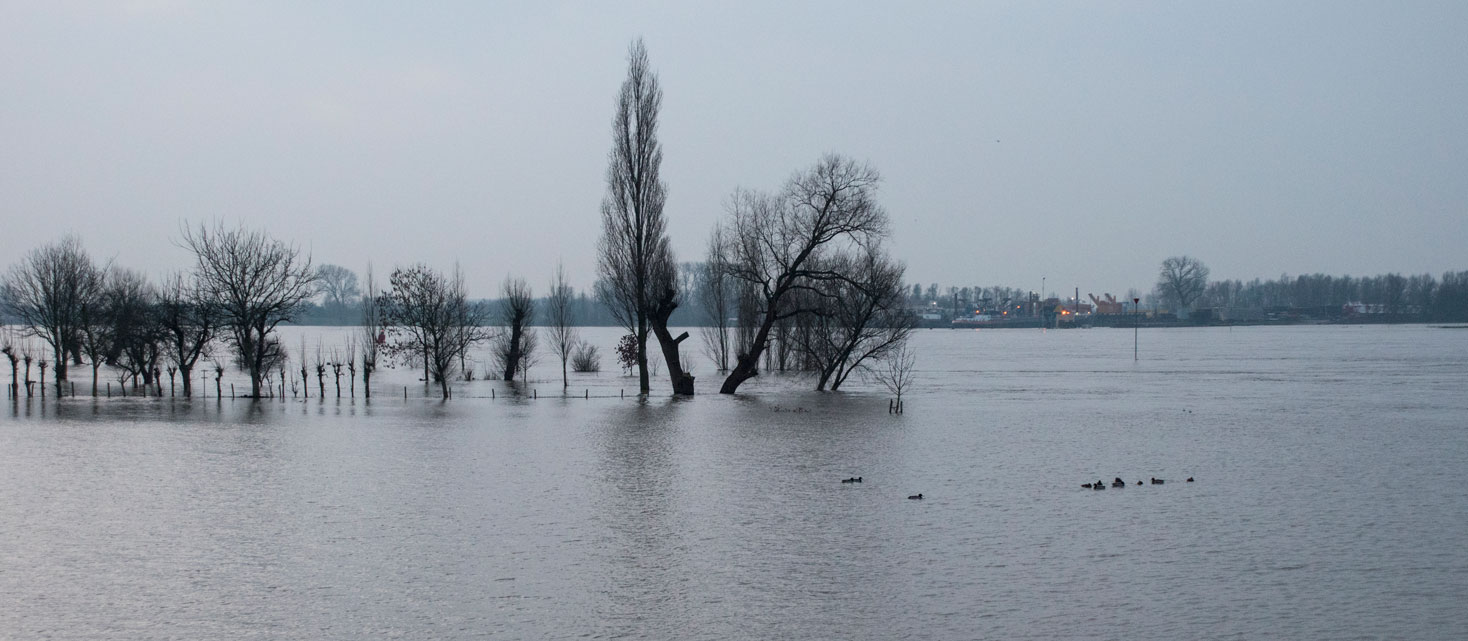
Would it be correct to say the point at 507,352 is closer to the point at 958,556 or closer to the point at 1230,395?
the point at 1230,395

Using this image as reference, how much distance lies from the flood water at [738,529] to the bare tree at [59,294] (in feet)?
92.4

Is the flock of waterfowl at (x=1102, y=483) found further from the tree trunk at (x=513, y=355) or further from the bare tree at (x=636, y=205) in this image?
the tree trunk at (x=513, y=355)

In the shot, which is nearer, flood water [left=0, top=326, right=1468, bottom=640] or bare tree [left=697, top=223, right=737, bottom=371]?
flood water [left=0, top=326, right=1468, bottom=640]

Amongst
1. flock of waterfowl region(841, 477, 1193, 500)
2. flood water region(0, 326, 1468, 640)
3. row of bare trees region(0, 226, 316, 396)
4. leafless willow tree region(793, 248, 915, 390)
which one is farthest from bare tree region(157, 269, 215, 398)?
flock of waterfowl region(841, 477, 1193, 500)

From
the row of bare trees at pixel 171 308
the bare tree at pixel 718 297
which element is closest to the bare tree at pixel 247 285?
the row of bare trees at pixel 171 308

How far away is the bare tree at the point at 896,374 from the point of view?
4056cm

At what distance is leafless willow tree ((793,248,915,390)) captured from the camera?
47.7m

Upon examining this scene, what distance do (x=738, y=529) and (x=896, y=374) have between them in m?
40.8

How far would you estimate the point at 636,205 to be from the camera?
1924 inches

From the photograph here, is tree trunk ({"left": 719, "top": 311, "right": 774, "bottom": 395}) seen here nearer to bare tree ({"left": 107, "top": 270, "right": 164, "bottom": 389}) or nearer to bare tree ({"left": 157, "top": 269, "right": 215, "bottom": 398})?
bare tree ({"left": 157, "top": 269, "right": 215, "bottom": 398})

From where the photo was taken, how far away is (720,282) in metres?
71.6

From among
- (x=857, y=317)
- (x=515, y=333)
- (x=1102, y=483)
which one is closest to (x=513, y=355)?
(x=515, y=333)

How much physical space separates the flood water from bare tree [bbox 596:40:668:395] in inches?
629

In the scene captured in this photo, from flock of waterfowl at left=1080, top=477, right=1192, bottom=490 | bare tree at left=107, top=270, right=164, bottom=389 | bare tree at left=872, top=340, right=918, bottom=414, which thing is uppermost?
bare tree at left=107, top=270, right=164, bottom=389
